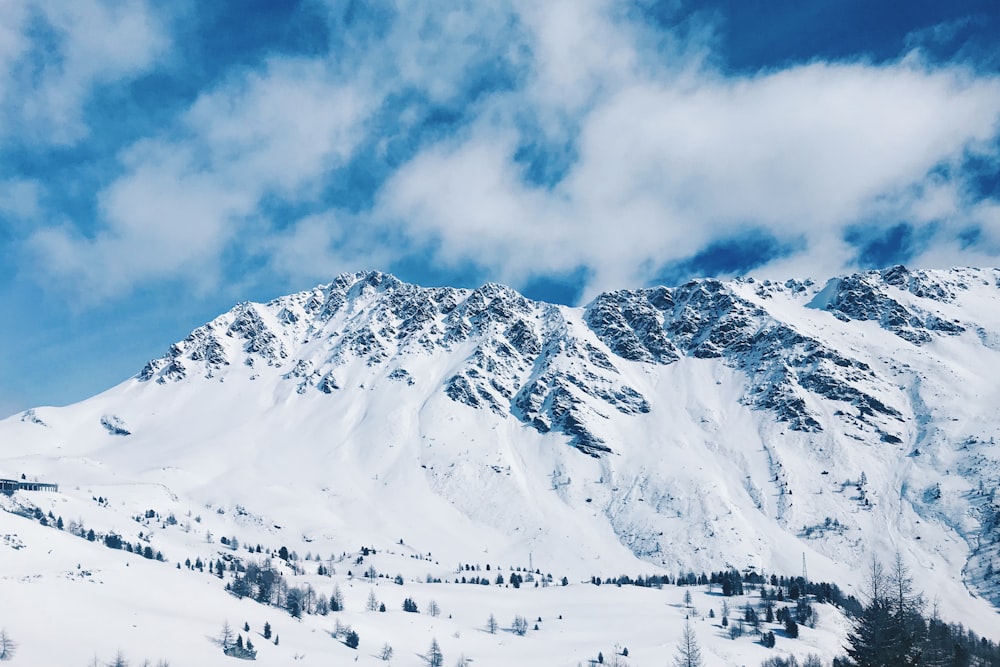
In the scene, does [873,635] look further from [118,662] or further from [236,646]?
[236,646]

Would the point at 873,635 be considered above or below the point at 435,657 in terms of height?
above

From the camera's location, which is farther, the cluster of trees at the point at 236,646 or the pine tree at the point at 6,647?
the cluster of trees at the point at 236,646

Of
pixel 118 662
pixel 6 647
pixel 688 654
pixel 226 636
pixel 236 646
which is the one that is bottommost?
pixel 118 662

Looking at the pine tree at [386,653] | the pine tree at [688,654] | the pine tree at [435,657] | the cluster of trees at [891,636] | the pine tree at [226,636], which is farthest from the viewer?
A: the pine tree at [435,657]

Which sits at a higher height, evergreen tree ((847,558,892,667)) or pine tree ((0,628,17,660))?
evergreen tree ((847,558,892,667))

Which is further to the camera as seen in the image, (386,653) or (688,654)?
(386,653)

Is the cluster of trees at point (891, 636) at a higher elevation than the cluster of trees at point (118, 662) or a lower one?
higher

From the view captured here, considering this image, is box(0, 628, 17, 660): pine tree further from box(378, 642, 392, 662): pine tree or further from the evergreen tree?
the evergreen tree

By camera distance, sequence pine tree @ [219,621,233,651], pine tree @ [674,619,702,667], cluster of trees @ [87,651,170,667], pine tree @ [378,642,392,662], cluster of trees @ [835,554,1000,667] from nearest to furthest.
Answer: cluster of trees @ [835,554,1000,667], pine tree @ [674,619,702,667], cluster of trees @ [87,651,170,667], pine tree @ [219,621,233,651], pine tree @ [378,642,392,662]

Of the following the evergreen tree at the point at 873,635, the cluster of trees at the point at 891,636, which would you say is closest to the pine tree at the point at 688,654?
the cluster of trees at the point at 891,636

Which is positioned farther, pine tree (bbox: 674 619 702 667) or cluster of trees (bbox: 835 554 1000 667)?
pine tree (bbox: 674 619 702 667)

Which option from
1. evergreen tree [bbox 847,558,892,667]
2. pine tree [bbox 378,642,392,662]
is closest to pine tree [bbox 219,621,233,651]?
pine tree [bbox 378,642,392,662]

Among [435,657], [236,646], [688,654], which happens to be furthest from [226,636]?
[688,654]

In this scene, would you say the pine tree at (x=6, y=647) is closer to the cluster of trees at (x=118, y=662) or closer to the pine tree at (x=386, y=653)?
the cluster of trees at (x=118, y=662)
